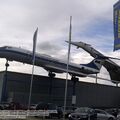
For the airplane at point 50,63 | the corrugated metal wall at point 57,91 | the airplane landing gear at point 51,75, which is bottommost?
the corrugated metal wall at point 57,91

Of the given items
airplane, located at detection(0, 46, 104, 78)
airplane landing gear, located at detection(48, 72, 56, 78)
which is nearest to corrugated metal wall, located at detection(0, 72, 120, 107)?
airplane landing gear, located at detection(48, 72, 56, 78)

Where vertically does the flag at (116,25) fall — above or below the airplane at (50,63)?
below

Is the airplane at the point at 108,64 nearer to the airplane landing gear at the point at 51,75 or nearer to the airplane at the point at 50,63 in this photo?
the airplane at the point at 50,63

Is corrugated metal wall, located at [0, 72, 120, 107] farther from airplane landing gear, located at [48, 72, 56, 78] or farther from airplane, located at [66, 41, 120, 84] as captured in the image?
airplane, located at [66, 41, 120, 84]

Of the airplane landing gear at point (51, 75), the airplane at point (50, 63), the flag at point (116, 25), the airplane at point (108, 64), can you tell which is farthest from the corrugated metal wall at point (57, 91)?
the flag at point (116, 25)

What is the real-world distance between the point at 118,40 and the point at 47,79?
163ft

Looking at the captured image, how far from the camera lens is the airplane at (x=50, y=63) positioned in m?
60.0

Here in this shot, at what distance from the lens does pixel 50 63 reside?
6631 cm

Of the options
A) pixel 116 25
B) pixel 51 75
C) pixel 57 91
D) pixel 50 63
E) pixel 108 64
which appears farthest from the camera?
pixel 57 91

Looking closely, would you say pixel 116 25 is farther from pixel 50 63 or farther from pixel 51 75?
pixel 51 75

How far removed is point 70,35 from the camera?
33.2m

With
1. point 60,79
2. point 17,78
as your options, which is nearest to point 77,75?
point 60,79

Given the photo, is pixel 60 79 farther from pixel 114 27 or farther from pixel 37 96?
pixel 114 27

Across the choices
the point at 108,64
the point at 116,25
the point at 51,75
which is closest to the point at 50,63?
the point at 51,75
